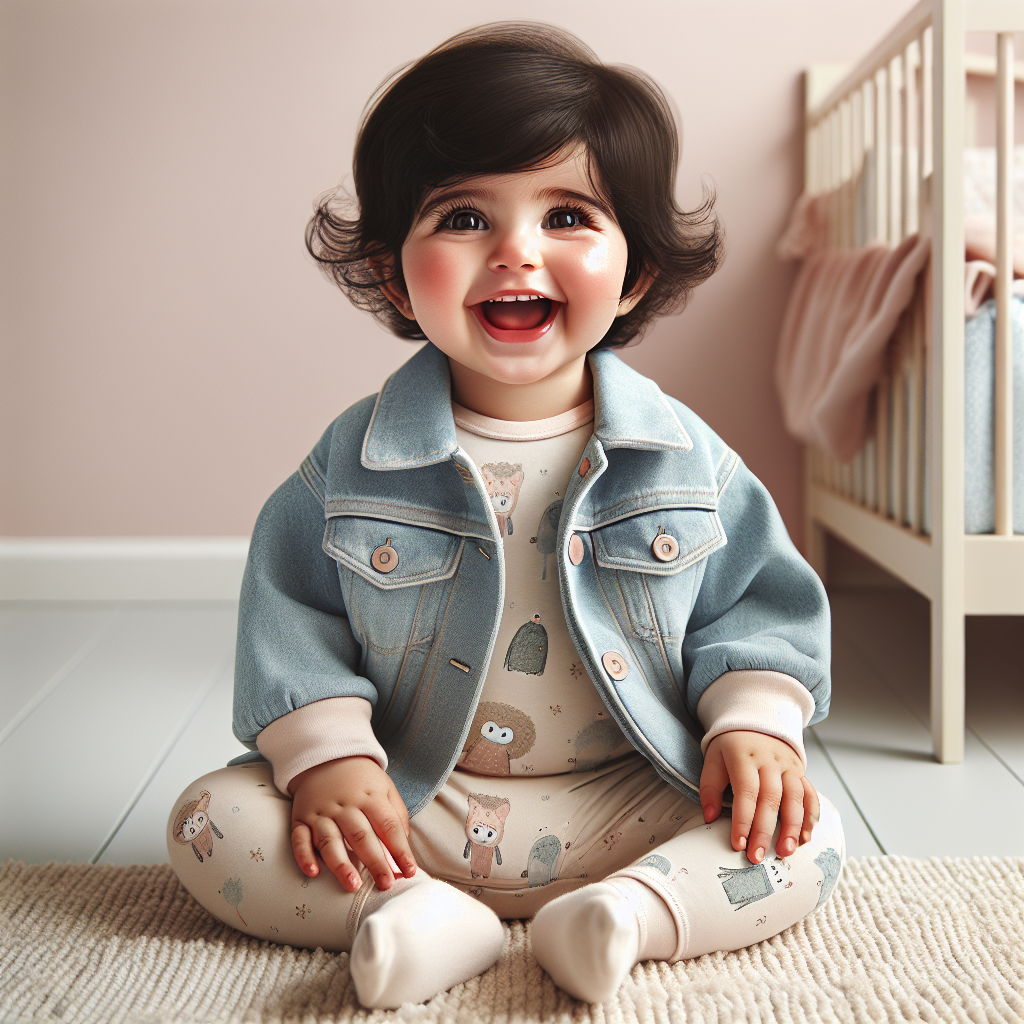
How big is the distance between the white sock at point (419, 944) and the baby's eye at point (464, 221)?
0.43 m

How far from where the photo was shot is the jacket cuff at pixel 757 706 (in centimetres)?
72

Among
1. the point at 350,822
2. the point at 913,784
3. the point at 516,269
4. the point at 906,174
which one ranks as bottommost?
the point at 913,784

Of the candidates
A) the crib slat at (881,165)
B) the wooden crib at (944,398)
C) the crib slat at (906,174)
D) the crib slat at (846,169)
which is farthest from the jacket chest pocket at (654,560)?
the crib slat at (846,169)

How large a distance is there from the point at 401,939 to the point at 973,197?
152 centimetres

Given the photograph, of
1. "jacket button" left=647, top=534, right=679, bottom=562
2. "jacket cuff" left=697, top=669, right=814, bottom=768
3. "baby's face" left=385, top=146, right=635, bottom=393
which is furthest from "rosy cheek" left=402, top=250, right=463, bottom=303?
"jacket cuff" left=697, top=669, right=814, bottom=768

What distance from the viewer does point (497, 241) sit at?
714 millimetres

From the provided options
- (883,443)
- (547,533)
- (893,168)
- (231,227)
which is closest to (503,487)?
(547,533)

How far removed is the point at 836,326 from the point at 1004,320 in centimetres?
41

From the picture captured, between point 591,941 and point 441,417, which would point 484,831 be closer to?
point 591,941

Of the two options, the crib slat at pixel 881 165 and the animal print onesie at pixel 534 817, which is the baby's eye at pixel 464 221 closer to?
the animal print onesie at pixel 534 817

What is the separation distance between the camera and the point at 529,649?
0.76m

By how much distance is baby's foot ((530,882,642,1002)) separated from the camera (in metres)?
0.58

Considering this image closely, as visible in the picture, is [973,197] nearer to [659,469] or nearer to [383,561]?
[659,469]

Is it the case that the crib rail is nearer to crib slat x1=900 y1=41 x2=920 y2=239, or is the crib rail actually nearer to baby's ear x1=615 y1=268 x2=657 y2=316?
crib slat x1=900 y1=41 x2=920 y2=239
